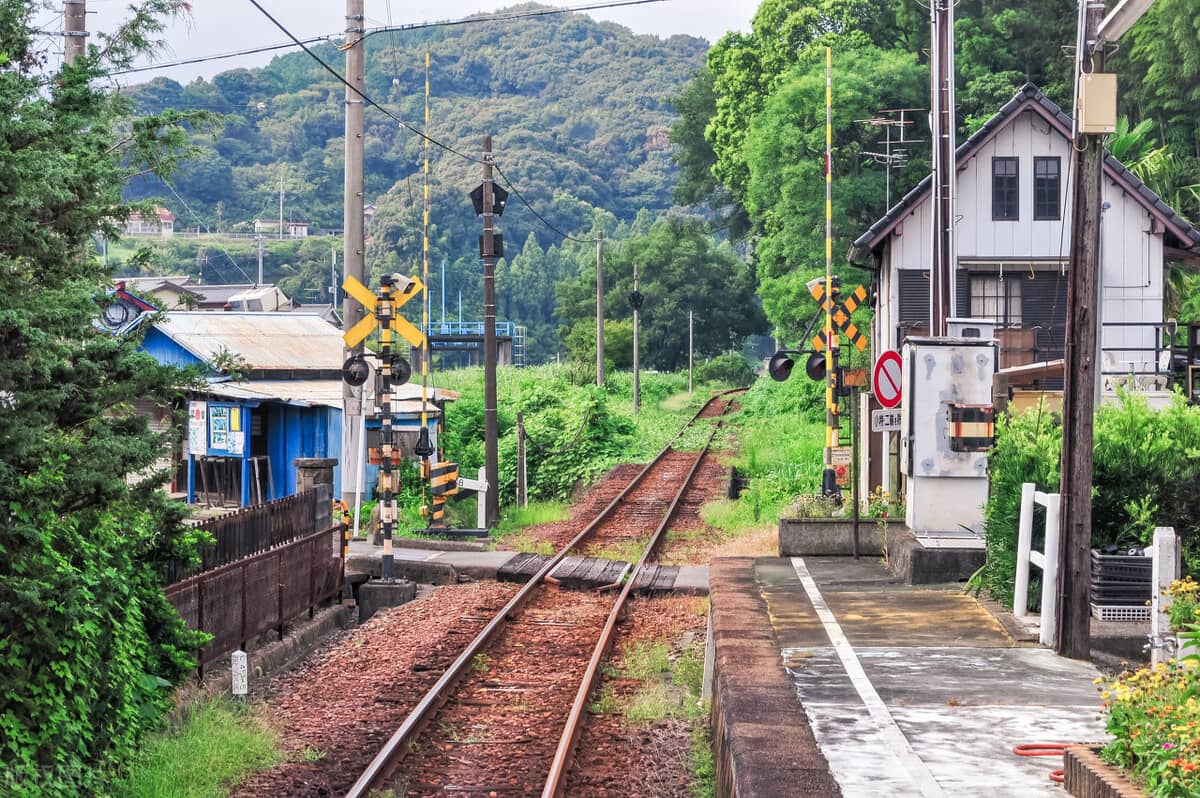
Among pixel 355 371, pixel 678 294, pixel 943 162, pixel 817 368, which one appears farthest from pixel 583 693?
pixel 678 294

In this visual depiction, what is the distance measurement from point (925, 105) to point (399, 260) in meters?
51.3

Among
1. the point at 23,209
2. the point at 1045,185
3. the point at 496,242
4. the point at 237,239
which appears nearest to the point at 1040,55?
A: the point at 1045,185

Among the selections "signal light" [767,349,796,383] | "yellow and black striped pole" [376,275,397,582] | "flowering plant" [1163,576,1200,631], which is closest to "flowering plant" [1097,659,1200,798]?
"flowering plant" [1163,576,1200,631]

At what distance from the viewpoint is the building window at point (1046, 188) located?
28.2 meters

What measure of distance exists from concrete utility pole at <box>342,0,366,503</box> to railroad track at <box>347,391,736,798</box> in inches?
147

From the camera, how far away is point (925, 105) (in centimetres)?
4078

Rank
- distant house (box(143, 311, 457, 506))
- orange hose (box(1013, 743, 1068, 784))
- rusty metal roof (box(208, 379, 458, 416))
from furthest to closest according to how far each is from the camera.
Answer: distant house (box(143, 311, 457, 506))
rusty metal roof (box(208, 379, 458, 416))
orange hose (box(1013, 743, 1068, 784))

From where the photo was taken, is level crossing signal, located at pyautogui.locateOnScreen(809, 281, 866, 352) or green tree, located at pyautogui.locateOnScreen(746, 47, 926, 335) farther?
green tree, located at pyautogui.locateOnScreen(746, 47, 926, 335)

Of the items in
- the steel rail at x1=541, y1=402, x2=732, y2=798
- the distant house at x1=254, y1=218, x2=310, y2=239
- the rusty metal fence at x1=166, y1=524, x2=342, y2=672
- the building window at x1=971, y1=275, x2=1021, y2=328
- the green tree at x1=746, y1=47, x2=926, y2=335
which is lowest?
the steel rail at x1=541, y1=402, x2=732, y2=798

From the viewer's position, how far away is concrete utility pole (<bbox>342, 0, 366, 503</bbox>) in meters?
19.2

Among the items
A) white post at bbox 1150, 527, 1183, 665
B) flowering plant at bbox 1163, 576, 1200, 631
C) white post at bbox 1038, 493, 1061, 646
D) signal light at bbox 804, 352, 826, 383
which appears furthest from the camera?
signal light at bbox 804, 352, 826, 383

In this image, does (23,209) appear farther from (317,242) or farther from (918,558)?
(317,242)

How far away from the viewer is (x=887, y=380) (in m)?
17.0

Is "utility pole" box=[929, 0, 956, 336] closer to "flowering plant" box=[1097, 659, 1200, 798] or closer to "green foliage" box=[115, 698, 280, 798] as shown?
"green foliage" box=[115, 698, 280, 798]
